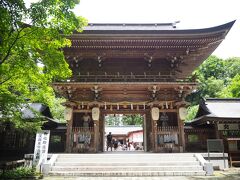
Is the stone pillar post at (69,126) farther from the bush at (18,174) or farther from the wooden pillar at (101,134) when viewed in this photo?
the bush at (18,174)

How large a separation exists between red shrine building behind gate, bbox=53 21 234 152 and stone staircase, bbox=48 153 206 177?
1.94 metres

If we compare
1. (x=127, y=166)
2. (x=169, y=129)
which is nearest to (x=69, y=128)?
(x=127, y=166)

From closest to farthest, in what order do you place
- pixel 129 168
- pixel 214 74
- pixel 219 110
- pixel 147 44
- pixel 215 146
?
pixel 129 168 → pixel 215 146 → pixel 147 44 → pixel 219 110 → pixel 214 74

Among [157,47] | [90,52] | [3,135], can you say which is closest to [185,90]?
[157,47]

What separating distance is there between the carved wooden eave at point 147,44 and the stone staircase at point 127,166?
6988 millimetres

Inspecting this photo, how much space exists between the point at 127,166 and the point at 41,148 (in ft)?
15.6

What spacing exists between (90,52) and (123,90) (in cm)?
363

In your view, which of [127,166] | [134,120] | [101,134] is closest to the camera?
[127,166]

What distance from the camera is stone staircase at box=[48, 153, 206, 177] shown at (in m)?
10.0

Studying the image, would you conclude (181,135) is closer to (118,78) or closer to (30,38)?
(118,78)

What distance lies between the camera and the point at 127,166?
35.0 ft

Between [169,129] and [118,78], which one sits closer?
[169,129]

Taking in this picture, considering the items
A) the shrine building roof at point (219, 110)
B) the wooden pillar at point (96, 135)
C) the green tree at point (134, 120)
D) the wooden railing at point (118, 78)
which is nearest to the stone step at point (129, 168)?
the wooden pillar at point (96, 135)

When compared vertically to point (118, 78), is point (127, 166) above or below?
below
